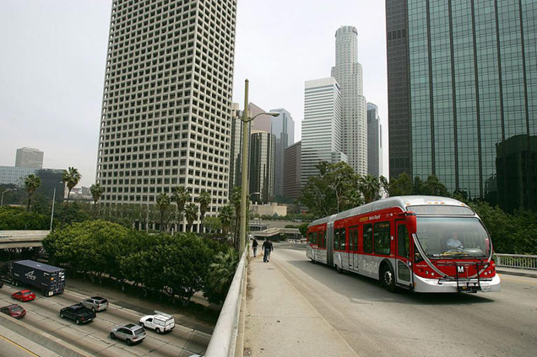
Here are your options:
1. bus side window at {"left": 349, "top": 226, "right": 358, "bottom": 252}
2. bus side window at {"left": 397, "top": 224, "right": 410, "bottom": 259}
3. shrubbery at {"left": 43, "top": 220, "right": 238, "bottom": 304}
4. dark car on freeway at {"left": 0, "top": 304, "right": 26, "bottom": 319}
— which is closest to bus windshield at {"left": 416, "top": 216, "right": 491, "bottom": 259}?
bus side window at {"left": 397, "top": 224, "right": 410, "bottom": 259}

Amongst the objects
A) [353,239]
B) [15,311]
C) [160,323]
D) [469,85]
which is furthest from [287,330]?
[469,85]

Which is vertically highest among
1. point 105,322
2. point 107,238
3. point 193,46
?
point 193,46

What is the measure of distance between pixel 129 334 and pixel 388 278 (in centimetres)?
2742

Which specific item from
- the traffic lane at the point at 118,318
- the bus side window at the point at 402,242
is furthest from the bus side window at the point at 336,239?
the traffic lane at the point at 118,318

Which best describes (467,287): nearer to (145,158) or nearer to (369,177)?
(369,177)

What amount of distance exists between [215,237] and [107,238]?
35.6m

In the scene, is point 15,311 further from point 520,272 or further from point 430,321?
point 520,272

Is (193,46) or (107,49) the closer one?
(193,46)

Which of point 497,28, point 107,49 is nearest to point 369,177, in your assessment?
point 497,28

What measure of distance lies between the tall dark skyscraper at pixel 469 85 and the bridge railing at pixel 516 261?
76.3 metres

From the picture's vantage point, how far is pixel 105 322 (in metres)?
33.6

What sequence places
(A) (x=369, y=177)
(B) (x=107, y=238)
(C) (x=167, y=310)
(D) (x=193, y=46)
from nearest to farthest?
(C) (x=167, y=310) → (B) (x=107, y=238) → (A) (x=369, y=177) → (D) (x=193, y=46)

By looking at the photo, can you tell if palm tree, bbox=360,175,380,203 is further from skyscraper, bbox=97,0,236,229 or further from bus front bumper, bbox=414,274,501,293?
skyscraper, bbox=97,0,236,229

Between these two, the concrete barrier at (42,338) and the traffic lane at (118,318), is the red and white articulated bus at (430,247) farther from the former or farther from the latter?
the concrete barrier at (42,338)
